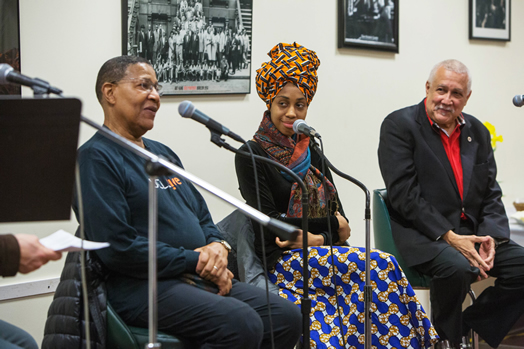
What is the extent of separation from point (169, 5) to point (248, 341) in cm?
174

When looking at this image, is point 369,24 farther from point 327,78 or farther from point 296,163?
point 296,163

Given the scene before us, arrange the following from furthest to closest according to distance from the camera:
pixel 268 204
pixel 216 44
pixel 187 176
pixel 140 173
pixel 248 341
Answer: pixel 216 44 → pixel 268 204 → pixel 140 173 → pixel 248 341 → pixel 187 176

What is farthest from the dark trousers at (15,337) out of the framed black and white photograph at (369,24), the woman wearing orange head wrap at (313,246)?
the framed black and white photograph at (369,24)

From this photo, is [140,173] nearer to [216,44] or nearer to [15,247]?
[15,247]

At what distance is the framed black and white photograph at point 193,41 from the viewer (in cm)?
280

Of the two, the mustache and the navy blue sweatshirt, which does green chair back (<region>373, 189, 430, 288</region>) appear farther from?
the navy blue sweatshirt

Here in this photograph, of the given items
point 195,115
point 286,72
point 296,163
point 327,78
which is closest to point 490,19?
point 327,78

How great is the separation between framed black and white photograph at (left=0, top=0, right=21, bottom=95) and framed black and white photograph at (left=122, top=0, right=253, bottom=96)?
493 millimetres

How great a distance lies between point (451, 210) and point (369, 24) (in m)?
1.37

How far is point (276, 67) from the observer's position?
262 centimetres

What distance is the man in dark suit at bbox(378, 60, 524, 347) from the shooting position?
271 centimetres

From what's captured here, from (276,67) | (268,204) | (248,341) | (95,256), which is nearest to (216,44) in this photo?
(276,67)

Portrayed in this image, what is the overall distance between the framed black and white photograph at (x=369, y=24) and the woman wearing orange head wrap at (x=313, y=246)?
0.91 metres

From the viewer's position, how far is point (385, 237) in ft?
9.70
